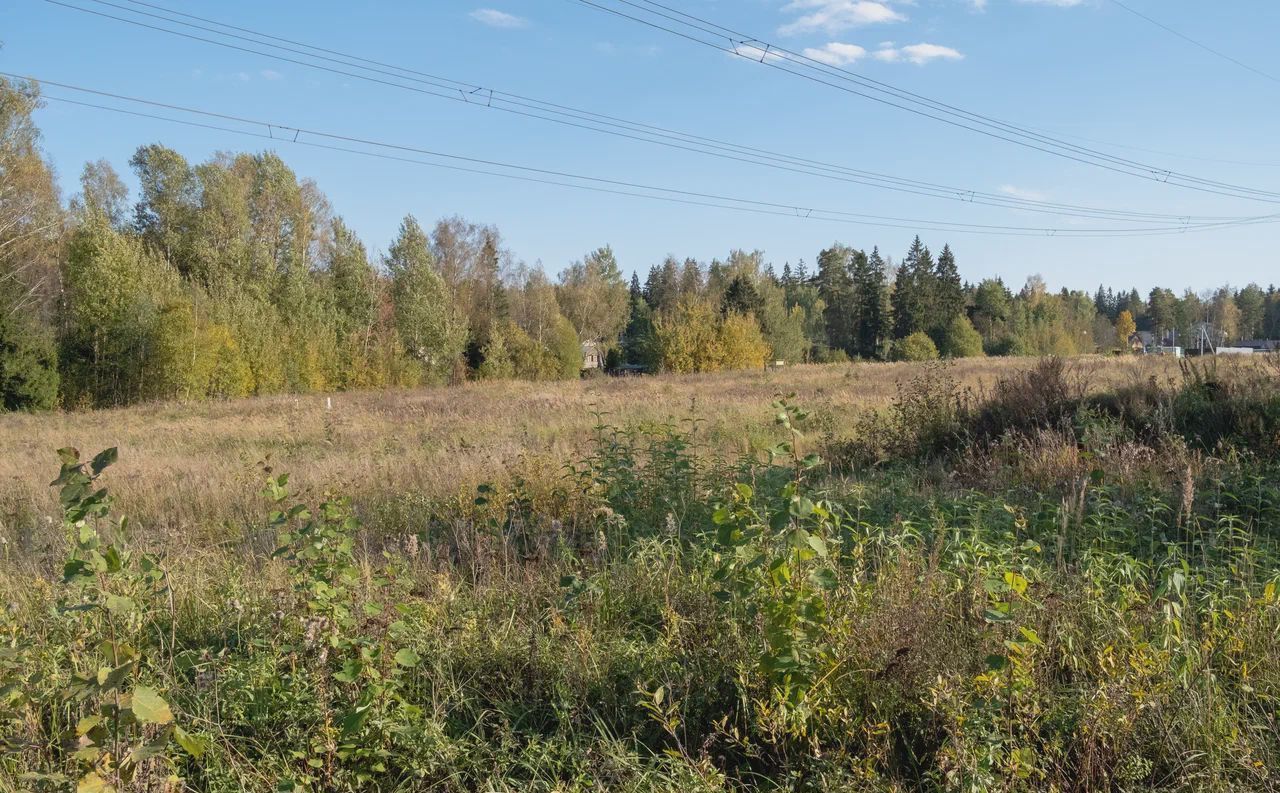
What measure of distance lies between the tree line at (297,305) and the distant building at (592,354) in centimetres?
95

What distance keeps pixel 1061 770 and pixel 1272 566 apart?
8.43 ft

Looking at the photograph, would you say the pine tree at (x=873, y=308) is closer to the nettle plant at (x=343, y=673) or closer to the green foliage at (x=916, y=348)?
the green foliage at (x=916, y=348)

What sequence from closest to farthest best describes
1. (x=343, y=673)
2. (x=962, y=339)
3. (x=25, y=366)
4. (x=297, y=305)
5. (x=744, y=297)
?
(x=343, y=673) < (x=25, y=366) < (x=297, y=305) < (x=744, y=297) < (x=962, y=339)

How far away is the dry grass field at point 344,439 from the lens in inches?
306

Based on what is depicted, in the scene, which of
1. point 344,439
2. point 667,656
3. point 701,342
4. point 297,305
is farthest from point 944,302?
point 667,656

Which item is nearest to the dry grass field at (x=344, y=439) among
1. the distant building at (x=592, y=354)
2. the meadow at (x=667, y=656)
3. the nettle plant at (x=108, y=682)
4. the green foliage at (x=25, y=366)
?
the meadow at (x=667, y=656)

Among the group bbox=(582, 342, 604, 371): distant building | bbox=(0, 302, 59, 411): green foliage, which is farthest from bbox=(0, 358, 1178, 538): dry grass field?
bbox=(582, 342, 604, 371): distant building

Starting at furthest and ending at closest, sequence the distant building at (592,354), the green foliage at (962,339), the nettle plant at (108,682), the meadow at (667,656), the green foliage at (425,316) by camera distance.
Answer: the distant building at (592,354) → the green foliage at (962,339) → the green foliage at (425,316) → the meadow at (667,656) → the nettle plant at (108,682)

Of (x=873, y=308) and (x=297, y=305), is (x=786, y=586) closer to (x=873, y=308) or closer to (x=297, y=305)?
(x=297, y=305)

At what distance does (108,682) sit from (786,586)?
7.29ft

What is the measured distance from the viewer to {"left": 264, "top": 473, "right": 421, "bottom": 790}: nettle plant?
268 centimetres

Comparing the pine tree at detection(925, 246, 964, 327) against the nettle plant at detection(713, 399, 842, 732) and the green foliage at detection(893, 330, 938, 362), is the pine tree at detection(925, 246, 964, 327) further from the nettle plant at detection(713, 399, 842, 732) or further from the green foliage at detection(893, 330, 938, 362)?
the nettle plant at detection(713, 399, 842, 732)


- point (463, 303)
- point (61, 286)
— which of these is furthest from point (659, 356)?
point (61, 286)

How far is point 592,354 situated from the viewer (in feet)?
246
